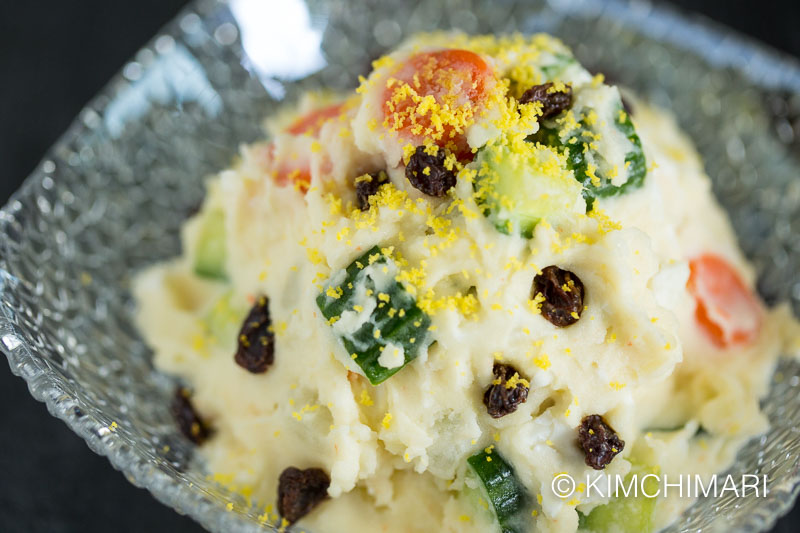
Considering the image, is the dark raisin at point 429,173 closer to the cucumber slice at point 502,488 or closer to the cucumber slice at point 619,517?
the cucumber slice at point 502,488

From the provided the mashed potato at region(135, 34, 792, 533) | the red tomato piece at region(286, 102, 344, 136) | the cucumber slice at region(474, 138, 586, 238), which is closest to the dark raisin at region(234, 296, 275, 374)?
the mashed potato at region(135, 34, 792, 533)

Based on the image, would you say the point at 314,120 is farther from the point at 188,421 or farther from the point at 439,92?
the point at 188,421

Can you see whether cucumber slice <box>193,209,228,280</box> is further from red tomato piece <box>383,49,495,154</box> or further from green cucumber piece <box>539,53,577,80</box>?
green cucumber piece <box>539,53,577,80</box>

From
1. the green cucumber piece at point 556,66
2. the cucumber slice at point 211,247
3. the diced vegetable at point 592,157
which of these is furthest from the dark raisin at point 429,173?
the cucumber slice at point 211,247

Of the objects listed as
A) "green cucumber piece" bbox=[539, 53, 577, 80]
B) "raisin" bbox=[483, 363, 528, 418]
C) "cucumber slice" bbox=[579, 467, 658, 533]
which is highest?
"green cucumber piece" bbox=[539, 53, 577, 80]

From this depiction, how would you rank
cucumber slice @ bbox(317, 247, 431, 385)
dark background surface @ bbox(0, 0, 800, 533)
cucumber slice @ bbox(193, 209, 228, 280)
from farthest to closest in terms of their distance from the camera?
dark background surface @ bbox(0, 0, 800, 533) < cucumber slice @ bbox(193, 209, 228, 280) < cucumber slice @ bbox(317, 247, 431, 385)

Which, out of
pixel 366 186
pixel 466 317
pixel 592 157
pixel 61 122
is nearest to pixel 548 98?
pixel 592 157

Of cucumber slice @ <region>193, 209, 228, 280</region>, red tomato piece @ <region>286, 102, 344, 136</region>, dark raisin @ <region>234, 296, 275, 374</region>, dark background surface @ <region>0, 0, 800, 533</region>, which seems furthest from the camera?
dark background surface @ <region>0, 0, 800, 533</region>
